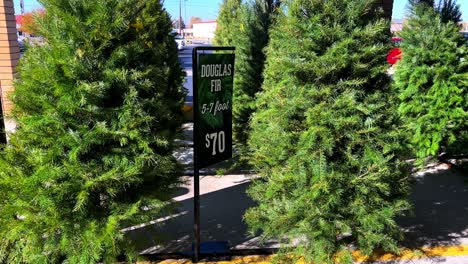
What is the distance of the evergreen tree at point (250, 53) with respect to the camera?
6.67 m

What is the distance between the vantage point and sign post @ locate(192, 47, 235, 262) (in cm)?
349

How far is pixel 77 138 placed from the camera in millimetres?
2963

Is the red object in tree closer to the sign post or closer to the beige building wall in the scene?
the sign post

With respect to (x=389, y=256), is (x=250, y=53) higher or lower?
higher

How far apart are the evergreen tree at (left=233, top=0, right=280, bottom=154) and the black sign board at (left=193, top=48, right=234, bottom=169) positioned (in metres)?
2.79

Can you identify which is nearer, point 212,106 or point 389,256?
point 212,106

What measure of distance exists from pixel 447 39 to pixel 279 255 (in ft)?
14.8

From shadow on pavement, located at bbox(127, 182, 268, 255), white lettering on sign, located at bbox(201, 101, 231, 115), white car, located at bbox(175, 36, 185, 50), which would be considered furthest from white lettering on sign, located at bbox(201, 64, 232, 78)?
white car, located at bbox(175, 36, 185, 50)

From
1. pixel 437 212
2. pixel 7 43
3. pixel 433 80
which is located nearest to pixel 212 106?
pixel 437 212

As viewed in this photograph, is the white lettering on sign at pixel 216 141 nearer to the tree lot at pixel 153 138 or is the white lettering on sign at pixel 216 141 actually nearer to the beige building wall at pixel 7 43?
the tree lot at pixel 153 138

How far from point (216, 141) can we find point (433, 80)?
4109mm

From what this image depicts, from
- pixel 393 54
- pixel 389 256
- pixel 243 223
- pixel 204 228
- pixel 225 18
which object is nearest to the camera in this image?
pixel 389 256

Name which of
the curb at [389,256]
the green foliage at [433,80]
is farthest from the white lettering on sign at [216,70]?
the green foliage at [433,80]

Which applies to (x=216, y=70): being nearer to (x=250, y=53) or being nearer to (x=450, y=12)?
(x=250, y=53)
